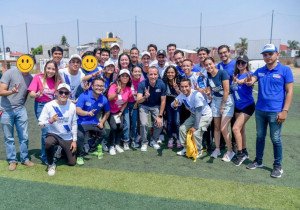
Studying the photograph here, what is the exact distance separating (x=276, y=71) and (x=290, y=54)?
A: 2204 inches

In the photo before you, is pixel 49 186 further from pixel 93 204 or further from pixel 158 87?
pixel 158 87

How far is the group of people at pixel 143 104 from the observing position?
4.43m

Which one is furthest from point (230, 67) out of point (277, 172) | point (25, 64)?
point (25, 64)

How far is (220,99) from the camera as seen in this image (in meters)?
4.97

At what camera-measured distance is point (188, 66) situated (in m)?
5.43

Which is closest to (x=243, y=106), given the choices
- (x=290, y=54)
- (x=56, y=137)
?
(x=56, y=137)

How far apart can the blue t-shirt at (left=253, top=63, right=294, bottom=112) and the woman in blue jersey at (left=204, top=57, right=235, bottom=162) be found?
0.63m

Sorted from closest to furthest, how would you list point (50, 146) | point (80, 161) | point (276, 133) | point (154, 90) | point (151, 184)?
point (151, 184) → point (276, 133) → point (50, 146) → point (80, 161) → point (154, 90)

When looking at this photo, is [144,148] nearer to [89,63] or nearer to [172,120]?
[172,120]

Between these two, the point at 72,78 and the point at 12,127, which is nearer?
the point at 12,127

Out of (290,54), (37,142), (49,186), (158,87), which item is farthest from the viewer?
(290,54)

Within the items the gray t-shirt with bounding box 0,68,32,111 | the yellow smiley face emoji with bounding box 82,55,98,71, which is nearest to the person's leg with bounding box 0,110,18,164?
the gray t-shirt with bounding box 0,68,32,111

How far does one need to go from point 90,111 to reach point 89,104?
0.43 feet

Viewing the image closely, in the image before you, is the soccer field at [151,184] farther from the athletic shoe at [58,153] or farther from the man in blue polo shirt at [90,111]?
the man in blue polo shirt at [90,111]
